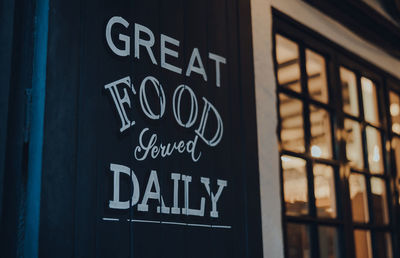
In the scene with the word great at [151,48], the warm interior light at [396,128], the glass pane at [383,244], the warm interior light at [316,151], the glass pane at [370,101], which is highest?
the glass pane at [370,101]

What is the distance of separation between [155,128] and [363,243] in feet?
7.24

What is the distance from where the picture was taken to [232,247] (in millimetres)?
2357

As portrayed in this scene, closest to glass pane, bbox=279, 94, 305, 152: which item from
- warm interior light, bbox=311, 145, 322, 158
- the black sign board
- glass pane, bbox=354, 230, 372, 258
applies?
warm interior light, bbox=311, 145, 322, 158

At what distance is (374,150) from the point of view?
4.01 metres

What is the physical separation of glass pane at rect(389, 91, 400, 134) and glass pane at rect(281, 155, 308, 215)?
65.0 inches

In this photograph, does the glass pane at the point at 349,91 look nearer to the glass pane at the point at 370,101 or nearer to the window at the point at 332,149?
the window at the point at 332,149

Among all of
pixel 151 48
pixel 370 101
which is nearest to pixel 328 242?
pixel 370 101

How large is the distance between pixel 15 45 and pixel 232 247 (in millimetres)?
1269

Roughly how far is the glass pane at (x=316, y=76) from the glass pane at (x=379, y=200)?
0.87 m

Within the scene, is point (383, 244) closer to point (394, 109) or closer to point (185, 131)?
point (394, 109)

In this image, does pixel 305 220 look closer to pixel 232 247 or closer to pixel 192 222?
pixel 232 247

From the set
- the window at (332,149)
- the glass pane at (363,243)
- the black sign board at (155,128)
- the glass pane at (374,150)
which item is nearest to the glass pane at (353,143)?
the window at (332,149)

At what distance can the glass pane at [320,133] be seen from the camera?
10.7 ft

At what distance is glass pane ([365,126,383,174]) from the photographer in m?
3.92
